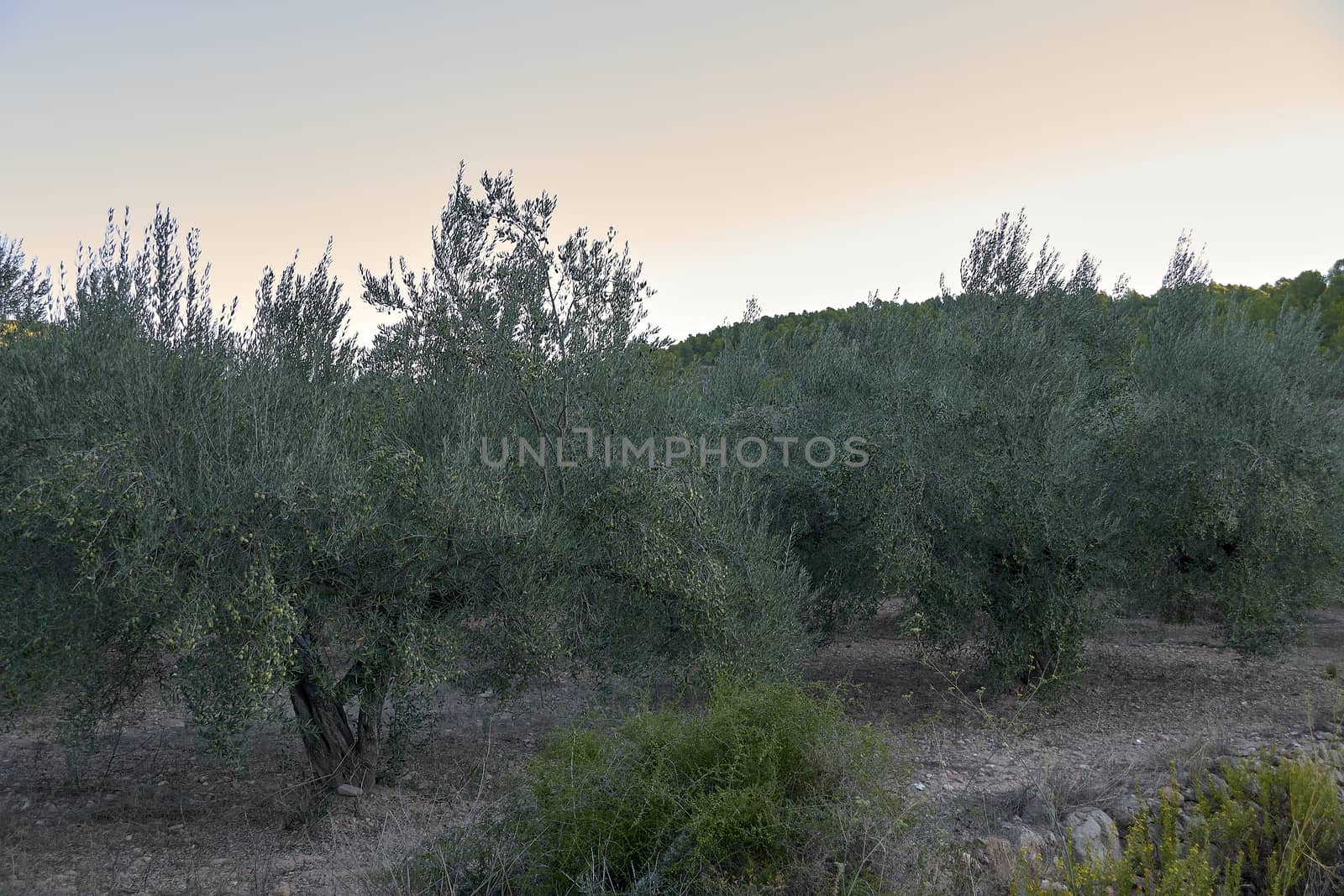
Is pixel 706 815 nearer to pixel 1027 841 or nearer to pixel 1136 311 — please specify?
pixel 1027 841

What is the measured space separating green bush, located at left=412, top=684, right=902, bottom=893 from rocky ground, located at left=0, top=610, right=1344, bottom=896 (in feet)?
1.50

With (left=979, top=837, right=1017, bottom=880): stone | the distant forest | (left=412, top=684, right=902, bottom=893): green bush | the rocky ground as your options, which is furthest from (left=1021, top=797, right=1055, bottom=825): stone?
the distant forest

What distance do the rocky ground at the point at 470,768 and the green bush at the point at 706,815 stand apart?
459mm

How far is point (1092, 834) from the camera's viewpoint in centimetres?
640

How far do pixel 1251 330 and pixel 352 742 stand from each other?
14.3 metres

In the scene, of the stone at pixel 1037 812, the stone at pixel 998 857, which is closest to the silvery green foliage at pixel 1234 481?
the stone at pixel 1037 812

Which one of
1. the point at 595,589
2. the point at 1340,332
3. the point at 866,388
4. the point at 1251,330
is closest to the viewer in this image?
the point at 595,589

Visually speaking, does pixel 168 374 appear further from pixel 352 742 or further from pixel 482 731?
pixel 482 731

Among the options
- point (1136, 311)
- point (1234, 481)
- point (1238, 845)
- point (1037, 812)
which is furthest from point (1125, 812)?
point (1136, 311)

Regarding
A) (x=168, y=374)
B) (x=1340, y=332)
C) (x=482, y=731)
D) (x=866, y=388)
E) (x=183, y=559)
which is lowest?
(x=482, y=731)

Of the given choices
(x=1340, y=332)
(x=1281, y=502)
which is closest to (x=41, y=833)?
(x=1281, y=502)

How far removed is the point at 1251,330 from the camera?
13297 mm

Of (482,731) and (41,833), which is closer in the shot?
(41,833)

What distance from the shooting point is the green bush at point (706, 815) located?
4.76m
